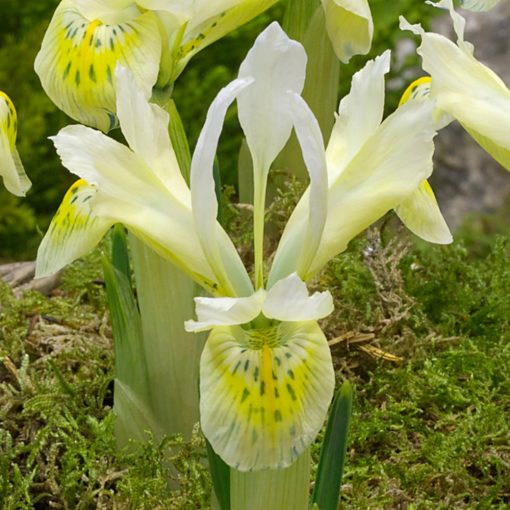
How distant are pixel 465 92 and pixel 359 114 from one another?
0.11 m

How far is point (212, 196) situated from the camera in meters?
0.95

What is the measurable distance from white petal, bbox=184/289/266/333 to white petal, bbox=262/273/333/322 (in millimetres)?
12

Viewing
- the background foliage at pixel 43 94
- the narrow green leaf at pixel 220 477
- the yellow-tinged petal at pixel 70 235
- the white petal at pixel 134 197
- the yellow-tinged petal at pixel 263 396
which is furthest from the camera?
the background foliage at pixel 43 94

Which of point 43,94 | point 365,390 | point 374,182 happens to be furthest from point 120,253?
point 43,94

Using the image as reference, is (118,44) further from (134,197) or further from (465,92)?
(465,92)

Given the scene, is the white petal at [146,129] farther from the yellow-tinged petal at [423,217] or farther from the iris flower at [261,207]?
the yellow-tinged petal at [423,217]

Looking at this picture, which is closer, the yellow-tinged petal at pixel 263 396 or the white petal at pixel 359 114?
the yellow-tinged petal at pixel 263 396

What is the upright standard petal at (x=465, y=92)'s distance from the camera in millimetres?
1014

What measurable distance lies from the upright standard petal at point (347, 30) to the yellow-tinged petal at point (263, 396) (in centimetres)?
55

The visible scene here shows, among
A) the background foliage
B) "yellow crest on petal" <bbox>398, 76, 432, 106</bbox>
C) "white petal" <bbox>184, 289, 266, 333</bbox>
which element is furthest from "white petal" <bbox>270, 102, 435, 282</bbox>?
the background foliage

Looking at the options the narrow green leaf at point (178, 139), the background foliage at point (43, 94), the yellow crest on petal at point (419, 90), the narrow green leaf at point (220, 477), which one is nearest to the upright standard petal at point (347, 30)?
the yellow crest on petal at point (419, 90)

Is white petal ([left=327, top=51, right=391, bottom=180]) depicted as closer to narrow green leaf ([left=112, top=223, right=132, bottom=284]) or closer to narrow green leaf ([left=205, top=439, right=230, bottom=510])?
→ narrow green leaf ([left=205, top=439, right=230, bottom=510])

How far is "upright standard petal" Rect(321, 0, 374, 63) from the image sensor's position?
135 centimetres

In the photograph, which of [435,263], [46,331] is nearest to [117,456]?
[46,331]
